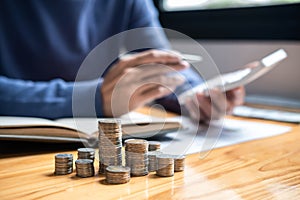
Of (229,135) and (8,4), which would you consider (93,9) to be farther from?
(229,135)

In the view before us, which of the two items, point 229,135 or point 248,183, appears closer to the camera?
point 248,183

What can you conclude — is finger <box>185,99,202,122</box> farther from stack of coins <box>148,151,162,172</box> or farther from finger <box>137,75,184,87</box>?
stack of coins <box>148,151,162,172</box>

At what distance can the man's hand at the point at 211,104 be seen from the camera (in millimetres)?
985

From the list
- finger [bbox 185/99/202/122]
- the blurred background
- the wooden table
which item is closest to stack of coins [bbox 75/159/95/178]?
the wooden table

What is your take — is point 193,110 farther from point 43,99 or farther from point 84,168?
point 84,168

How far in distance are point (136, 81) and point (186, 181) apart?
367 millimetres

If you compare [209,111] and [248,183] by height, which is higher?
[209,111]

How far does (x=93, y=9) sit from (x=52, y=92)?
483 mm

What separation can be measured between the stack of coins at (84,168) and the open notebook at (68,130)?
0.46 feet

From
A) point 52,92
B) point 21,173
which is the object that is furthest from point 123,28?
point 21,173

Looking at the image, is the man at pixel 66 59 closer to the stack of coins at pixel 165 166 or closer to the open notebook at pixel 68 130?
the open notebook at pixel 68 130

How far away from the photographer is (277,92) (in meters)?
1.44

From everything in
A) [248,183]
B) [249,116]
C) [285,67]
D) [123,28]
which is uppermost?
[123,28]

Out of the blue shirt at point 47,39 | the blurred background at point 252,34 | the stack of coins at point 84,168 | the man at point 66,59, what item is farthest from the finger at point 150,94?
the blurred background at point 252,34
